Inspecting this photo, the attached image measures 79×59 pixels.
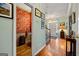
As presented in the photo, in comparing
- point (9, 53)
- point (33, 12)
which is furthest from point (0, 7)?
point (33, 12)

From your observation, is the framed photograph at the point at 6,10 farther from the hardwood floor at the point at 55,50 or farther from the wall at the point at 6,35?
the hardwood floor at the point at 55,50

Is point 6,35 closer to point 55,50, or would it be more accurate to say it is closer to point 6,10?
point 6,10

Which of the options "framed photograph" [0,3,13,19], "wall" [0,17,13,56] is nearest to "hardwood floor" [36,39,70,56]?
"wall" [0,17,13,56]

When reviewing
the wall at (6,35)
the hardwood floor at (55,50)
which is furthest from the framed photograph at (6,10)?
the hardwood floor at (55,50)

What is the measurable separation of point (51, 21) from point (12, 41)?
6.13 feet

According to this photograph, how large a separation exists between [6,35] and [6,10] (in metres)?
0.43

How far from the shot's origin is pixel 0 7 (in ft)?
6.48

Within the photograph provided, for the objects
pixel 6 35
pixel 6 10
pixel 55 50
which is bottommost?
pixel 55 50

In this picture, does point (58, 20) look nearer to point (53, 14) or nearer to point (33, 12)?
point (53, 14)

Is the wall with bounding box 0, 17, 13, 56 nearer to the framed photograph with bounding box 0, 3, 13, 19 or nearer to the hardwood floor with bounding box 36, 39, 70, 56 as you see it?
the framed photograph with bounding box 0, 3, 13, 19

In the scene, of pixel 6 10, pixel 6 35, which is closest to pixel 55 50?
pixel 6 35

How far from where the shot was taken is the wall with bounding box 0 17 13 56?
82.1 inches

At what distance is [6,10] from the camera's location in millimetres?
2119

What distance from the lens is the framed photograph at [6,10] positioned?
6.61 ft
